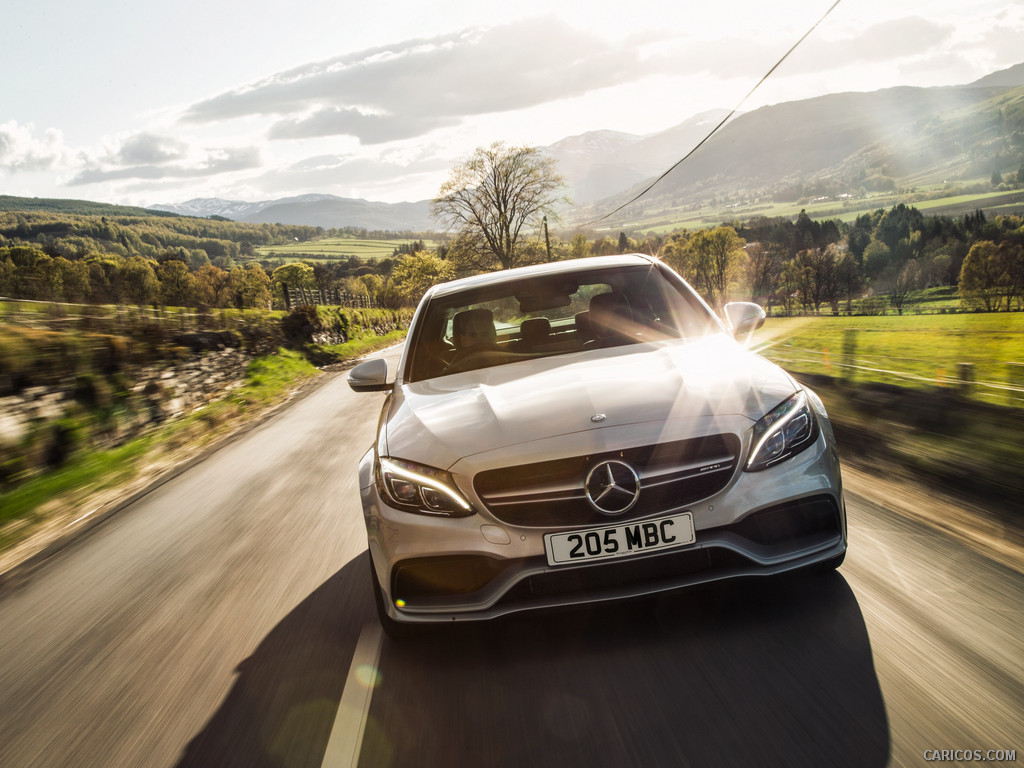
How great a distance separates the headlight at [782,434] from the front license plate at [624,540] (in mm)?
351

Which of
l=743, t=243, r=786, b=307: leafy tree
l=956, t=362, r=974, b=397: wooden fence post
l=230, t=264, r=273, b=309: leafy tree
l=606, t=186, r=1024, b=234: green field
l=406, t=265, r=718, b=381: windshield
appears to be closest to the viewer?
l=406, t=265, r=718, b=381: windshield

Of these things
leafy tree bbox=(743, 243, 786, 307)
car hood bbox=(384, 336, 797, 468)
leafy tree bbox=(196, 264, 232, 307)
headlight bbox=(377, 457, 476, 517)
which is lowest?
leafy tree bbox=(743, 243, 786, 307)

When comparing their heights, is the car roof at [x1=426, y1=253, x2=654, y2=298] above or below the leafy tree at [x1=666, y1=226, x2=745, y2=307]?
above

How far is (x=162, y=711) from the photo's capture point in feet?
8.81

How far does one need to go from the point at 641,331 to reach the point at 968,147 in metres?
161

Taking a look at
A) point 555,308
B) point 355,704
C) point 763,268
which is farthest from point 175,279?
point 355,704

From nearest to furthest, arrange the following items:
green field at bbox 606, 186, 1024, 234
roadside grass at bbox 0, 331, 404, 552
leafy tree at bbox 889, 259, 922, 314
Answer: roadside grass at bbox 0, 331, 404, 552
leafy tree at bbox 889, 259, 922, 314
green field at bbox 606, 186, 1024, 234

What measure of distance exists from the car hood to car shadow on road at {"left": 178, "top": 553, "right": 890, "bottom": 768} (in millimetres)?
661

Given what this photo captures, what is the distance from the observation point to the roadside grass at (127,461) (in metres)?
6.21

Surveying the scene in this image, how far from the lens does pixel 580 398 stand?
108 inches

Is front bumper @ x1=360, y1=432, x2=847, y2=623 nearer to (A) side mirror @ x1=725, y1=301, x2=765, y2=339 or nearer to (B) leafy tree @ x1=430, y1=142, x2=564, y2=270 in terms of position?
(A) side mirror @ x1=725, y1=301, x2=765, y2=339

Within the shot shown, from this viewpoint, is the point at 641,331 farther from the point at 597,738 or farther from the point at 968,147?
the point at 968,147

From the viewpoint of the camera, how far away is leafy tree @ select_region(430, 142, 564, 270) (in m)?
55.6

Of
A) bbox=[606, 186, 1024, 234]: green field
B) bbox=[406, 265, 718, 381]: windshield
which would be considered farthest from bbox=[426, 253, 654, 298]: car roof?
bbox=[606, 186, 1024, 234]: green field
